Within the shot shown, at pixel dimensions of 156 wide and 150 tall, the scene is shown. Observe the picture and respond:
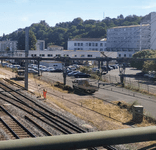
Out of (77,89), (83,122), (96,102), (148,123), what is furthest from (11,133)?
(77,89)

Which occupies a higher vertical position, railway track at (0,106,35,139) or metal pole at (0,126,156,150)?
metal pole at (0,126,156,150)

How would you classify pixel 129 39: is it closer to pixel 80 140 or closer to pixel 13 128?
pixel 13 128

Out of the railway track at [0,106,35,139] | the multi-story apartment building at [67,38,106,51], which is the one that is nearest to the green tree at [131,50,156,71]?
the railway track at [0,106,35,139]

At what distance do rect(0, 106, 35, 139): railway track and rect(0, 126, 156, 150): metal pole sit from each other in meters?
11.0

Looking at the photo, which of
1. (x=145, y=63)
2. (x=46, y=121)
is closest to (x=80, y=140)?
(x=46, y=121)

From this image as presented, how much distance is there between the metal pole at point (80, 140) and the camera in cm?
123

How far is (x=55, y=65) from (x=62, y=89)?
30.9 metres

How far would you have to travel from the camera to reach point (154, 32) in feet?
253

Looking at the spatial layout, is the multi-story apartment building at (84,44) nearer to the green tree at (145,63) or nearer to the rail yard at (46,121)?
the green tree at (145,63)

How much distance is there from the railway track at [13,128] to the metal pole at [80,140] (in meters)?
11.0

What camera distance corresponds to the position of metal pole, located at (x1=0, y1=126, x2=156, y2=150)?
123 cm

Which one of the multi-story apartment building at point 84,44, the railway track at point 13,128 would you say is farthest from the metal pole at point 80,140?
the multi-story apartment building at point 84,44

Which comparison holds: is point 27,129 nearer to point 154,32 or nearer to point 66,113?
point 66,113

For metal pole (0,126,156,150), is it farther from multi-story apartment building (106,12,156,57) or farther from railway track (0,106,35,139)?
multi-story apartment building (106,12,156,57)
